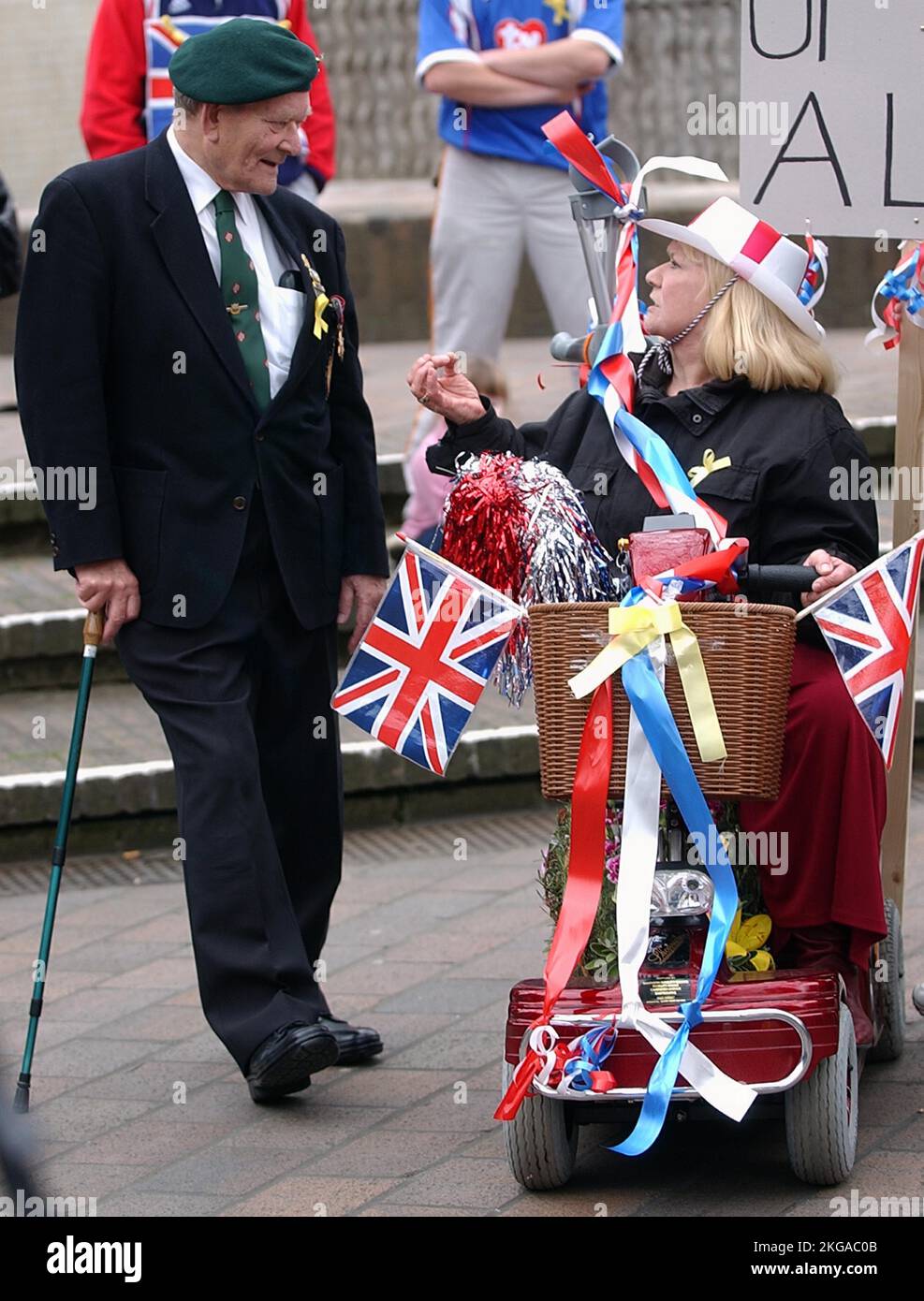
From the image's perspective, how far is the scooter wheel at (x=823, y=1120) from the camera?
3756mm

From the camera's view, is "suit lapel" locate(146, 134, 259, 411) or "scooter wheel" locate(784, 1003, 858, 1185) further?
"suit lapel" locate(146, 134, 259, 411)

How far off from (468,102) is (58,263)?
2.92m

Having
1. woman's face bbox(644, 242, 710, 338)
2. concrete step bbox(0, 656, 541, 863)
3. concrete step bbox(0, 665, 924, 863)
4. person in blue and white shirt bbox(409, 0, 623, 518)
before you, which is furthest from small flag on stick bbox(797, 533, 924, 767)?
person in blue and white shirt bbox(409, 0, 623, 518)

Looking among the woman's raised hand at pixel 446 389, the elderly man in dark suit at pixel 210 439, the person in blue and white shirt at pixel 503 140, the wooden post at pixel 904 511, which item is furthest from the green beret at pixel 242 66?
the person in blue and white shirt at pixel 503 140

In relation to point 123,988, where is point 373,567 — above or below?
above

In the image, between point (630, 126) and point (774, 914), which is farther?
point (630, 126)

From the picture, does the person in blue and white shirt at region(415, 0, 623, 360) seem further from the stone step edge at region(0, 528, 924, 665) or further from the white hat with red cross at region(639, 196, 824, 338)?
the white hat with red cross at region(639, 196, 824, 338)

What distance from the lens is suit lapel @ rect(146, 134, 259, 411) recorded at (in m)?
4.39

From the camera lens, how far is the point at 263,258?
4.56 m

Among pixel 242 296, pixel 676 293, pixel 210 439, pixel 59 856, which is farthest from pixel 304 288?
pixel 59 856

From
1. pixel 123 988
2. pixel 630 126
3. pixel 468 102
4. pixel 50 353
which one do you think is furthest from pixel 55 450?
pixel 630 126

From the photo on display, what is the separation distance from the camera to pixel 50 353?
431cm
